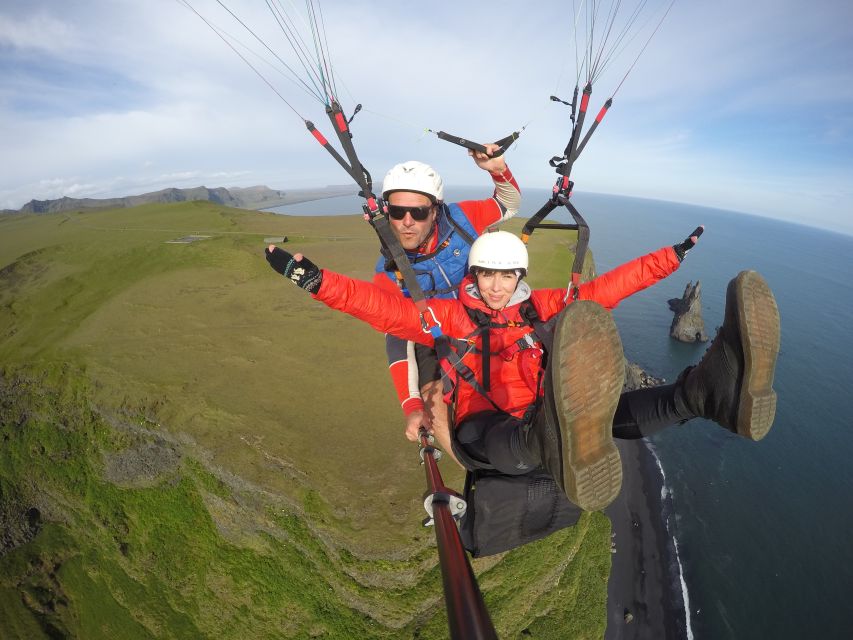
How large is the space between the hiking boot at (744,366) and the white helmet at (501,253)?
201 centimetres

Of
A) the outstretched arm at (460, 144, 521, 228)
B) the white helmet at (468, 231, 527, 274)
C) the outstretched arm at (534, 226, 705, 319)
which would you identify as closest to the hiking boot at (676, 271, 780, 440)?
the outstretched arm at (534, 226, 705, 319)

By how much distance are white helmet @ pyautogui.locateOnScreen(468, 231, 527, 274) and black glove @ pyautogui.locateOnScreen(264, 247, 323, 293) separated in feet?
6.88

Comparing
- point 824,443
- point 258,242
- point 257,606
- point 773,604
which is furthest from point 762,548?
point 258,242

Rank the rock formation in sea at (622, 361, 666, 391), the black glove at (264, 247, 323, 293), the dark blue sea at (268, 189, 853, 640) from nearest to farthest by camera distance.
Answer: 1. the black glove at (264, 247, 323, 293)
2. the dark blue sea at (268, 189, 853, 640)
3. the rock formation in sea at (622, 361, 666, 391)

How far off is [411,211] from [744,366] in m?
4.15

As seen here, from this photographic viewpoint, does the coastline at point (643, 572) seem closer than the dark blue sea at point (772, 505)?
Yes

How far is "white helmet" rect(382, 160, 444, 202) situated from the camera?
519 cm

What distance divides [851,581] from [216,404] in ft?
120

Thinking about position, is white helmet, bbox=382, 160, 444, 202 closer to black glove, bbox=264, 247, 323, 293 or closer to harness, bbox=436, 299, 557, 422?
harness, bbox=436, 299, 557, 422

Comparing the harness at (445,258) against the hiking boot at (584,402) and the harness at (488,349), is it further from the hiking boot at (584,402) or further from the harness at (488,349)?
the hiking boot at (584,402)

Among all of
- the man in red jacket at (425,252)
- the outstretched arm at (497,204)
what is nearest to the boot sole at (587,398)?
the man in red jacket at (425,252)

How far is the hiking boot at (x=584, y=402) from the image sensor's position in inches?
107

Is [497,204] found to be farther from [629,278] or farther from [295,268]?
[295,268]

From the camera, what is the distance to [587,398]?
2.74 m
